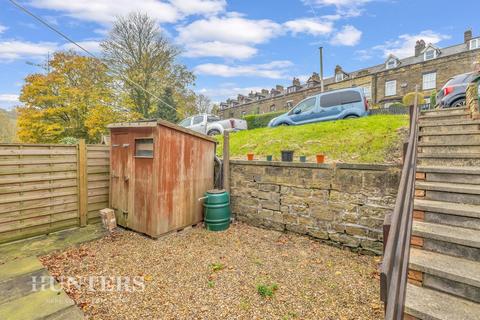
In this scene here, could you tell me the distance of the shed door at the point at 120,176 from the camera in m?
4.79

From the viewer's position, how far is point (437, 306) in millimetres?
1762

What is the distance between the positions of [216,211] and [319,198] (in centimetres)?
212

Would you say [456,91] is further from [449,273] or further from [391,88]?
[391,88]

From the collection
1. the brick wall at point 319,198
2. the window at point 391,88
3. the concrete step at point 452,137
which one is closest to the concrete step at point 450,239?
the brick wall at point 319,198

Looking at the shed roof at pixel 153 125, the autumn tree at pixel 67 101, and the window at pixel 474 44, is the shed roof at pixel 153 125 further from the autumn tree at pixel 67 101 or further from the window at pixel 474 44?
the window at pixel 474 44

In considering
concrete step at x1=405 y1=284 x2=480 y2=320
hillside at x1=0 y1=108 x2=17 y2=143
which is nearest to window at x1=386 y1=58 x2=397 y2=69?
concrete step at x1=405 y1=284 x2=480 y2=320

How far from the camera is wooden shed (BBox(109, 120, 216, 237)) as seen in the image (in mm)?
4312

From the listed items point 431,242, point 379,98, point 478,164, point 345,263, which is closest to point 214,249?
point 345,263

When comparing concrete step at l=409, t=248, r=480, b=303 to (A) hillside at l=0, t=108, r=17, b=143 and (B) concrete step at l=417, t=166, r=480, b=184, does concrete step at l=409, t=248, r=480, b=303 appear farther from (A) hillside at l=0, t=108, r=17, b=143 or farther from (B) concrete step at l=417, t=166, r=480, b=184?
(A) hillside at l=0, t=108, r=17, b=143

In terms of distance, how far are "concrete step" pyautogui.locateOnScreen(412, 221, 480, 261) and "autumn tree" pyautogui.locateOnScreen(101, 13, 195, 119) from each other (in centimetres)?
1441

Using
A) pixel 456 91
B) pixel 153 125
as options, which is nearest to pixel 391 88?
pixel 456 91

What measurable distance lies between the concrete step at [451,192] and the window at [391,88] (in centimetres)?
2186

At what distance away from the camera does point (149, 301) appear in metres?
2.58

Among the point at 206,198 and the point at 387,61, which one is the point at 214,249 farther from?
the point at 387,61
